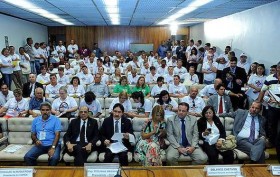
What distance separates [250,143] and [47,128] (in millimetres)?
3014

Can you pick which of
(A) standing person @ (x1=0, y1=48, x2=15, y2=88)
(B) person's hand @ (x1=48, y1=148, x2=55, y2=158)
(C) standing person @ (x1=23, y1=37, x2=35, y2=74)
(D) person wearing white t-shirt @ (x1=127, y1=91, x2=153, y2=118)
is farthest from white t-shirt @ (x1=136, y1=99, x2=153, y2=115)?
(C) standing person @ (x1=23, y1=37, x2=35, y2=74)

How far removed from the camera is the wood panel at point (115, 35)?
1680cm

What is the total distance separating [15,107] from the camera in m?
5.40

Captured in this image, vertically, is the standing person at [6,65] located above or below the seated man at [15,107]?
above

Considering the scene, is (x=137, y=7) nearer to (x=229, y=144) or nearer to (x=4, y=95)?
(x=4, y=95)

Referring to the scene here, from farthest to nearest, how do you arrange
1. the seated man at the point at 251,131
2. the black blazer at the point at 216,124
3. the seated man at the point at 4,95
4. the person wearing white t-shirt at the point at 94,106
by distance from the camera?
1. the seated man at the point at 4,95
2. the person wearing white t-shirt at the point at 94,106
3. the black blazer at the point at 216,124
4. the seated man at the point at 251,131

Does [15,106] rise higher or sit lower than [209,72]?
lower

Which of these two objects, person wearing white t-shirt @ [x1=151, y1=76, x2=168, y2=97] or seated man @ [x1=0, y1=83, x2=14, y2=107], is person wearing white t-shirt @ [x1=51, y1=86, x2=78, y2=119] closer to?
seated man @ [x1=0, y1=83, x2=14, y2=107]

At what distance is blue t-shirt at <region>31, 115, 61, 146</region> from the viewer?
429 cm

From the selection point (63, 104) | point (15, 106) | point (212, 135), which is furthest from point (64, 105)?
point (212, 135)

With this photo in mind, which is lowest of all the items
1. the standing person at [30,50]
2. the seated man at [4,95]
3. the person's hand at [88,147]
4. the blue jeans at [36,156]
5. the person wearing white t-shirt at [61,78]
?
the blue jeans at [36,156]

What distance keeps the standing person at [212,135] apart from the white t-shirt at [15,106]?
10.6 feet

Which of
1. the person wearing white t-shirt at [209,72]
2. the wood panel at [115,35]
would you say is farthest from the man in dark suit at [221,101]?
the wood panel at [115,35]

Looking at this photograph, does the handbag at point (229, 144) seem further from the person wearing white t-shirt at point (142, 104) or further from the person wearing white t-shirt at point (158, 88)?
the person wearing white t-shirt at point (158, 88)
